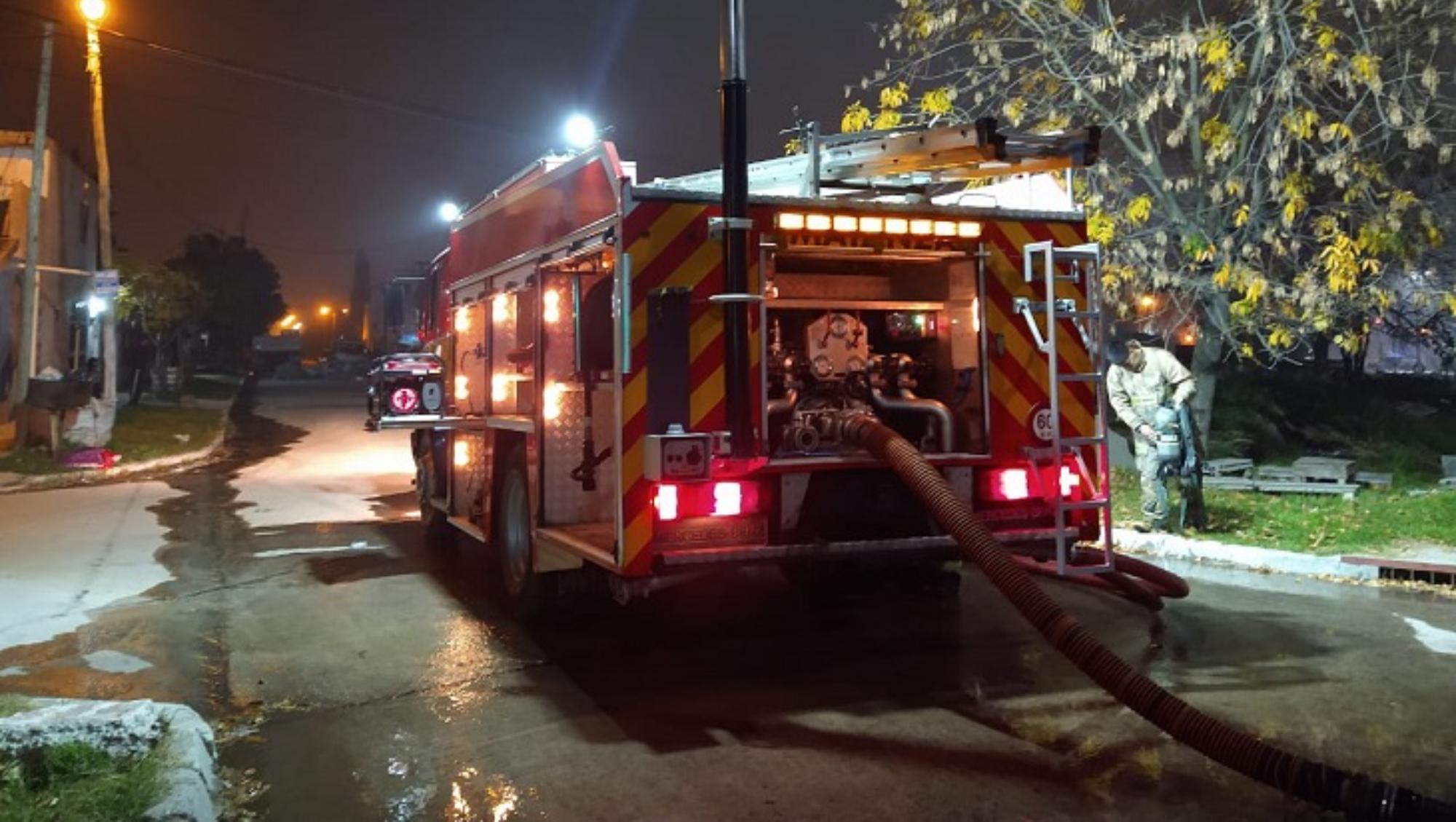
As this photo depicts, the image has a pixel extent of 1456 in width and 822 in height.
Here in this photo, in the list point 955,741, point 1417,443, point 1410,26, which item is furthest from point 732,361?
point 1417,443

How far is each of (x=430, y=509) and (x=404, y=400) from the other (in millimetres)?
1495

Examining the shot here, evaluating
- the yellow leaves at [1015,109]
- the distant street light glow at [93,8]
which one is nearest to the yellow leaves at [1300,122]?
the yellow leaves at [1015,109]

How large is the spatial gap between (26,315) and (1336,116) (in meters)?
19.7

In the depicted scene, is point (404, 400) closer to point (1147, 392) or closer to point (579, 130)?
point (579, 130)

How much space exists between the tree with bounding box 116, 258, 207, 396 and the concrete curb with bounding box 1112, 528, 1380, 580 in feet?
74.9

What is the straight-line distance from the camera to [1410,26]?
35.9ft

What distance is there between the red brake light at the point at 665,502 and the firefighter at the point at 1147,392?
544cm

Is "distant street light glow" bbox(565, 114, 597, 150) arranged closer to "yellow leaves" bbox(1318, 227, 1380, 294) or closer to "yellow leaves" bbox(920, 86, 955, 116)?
"yellow leaves" bbox(920, 86, 955, 116)

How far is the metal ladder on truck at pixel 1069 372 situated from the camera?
19.2 ft

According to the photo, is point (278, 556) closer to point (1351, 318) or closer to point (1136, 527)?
point (1136, 527)

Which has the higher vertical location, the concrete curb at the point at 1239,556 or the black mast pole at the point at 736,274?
the black mast pole at the point at 736,274

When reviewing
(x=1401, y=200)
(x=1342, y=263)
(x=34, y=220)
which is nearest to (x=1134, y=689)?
(x=1342, y=263)

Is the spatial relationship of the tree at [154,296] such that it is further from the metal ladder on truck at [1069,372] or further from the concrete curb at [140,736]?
the metal ladder on truck at [1069,372]

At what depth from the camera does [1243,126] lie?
440 inches
